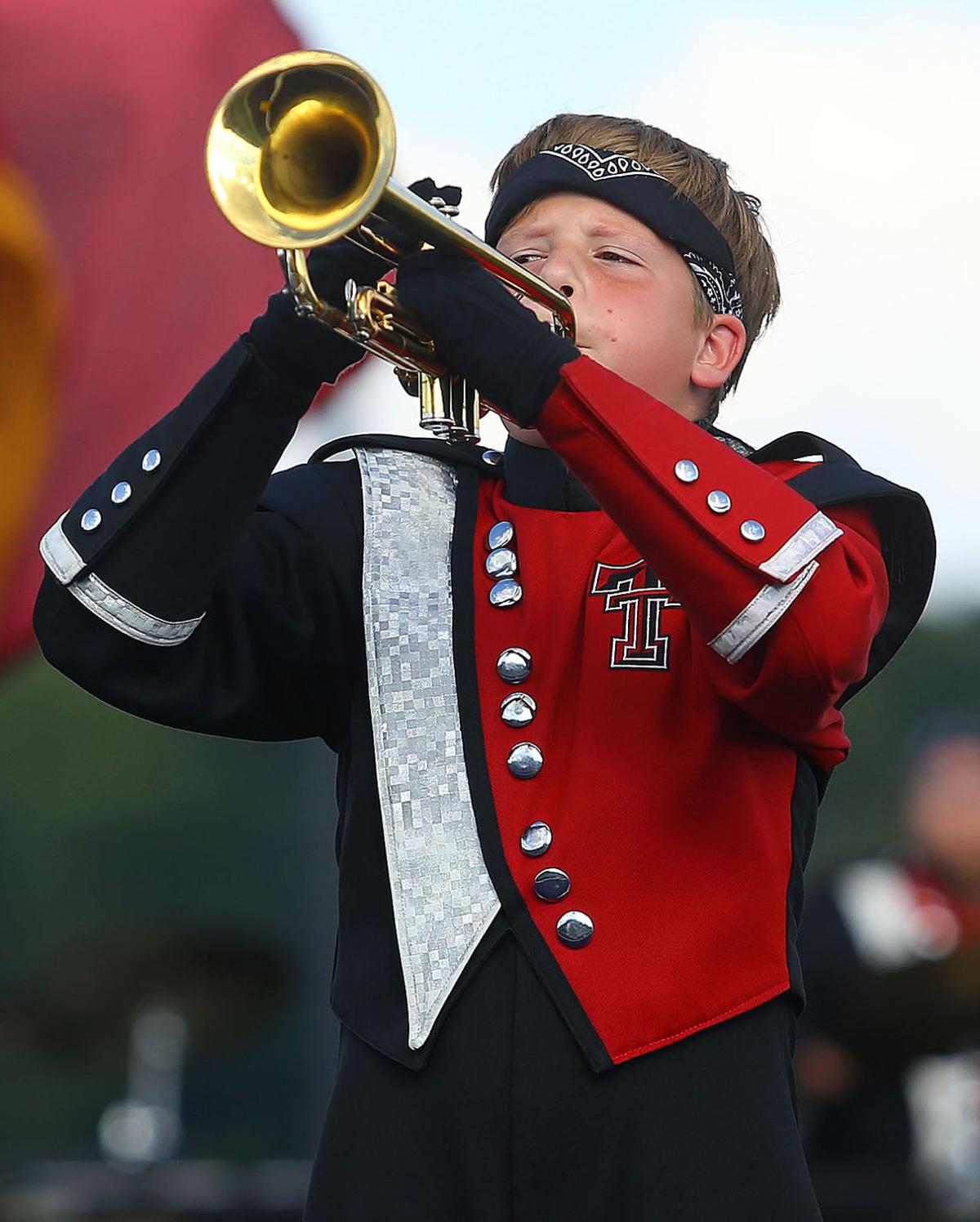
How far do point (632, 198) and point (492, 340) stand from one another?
446 mm

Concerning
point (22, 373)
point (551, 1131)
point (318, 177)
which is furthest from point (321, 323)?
point (22, 373)

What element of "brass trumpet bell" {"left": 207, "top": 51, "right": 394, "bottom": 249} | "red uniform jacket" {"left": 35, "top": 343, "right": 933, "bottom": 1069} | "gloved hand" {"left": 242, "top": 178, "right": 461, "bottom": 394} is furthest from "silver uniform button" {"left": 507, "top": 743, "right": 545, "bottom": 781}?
"brass trumpet bell" {"left": 207, "top": 51, "right": 394, "bottom": 249}

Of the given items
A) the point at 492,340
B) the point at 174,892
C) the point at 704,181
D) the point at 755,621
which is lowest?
the point at 174,892

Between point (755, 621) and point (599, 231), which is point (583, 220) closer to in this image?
point (599, 231)

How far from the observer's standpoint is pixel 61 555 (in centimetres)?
198

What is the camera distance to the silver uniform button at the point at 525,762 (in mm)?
1953

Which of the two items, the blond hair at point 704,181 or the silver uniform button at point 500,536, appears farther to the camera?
the blond hair at point 704,181

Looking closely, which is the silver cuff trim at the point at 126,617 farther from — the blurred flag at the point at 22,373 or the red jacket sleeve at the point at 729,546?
the blurred flag at the point at 22,373

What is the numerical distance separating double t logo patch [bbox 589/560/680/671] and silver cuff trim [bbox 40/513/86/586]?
1.71 feet

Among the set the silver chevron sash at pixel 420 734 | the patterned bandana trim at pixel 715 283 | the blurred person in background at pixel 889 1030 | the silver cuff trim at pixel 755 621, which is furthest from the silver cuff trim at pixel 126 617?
the blurred person in background at pixel 889 1030

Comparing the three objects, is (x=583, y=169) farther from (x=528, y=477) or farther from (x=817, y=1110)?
(x=817, y=1110)

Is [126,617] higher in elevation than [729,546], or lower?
lower

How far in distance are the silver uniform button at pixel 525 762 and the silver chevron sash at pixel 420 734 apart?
2.0 inches

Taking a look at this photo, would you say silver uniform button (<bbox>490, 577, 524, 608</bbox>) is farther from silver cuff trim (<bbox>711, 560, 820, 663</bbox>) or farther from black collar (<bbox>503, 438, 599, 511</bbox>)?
silver cuff trim (<bbox>711, 560, 820, 663</bbox>)
